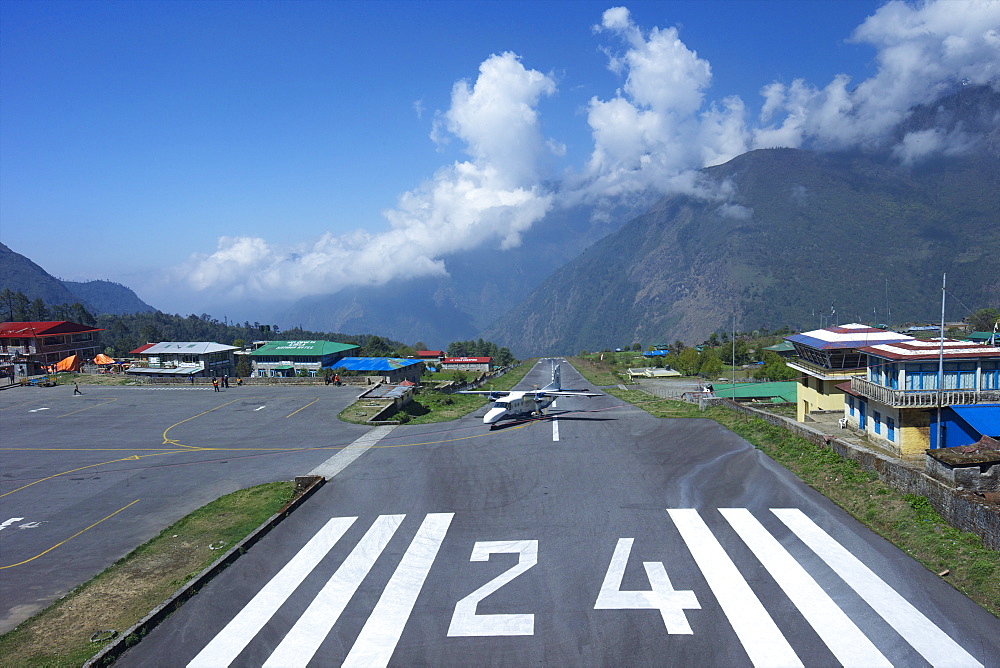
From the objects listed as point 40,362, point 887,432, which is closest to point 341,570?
point 887,432

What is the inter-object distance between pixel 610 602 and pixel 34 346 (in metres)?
112

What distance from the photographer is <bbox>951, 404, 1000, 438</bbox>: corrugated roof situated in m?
25.7

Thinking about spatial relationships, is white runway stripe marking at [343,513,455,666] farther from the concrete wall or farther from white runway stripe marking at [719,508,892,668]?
the concrete wall

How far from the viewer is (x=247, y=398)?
58.3 meters

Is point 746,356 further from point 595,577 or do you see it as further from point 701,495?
point 595,577

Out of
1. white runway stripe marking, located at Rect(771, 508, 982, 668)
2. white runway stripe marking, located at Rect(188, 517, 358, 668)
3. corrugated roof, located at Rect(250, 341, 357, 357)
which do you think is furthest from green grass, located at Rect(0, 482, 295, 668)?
corrugated roof, located at Rect(250, 341, 357, 357)

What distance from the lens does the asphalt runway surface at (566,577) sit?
1559 centimetres

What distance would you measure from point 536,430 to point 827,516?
69.0 ft

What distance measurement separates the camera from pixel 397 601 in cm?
1822

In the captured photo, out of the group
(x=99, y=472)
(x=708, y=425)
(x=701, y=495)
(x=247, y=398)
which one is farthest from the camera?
(x=247, y=398)

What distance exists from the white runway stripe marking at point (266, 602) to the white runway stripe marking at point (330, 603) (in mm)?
1117

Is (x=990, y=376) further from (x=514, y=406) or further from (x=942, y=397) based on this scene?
(x=514, y=406)

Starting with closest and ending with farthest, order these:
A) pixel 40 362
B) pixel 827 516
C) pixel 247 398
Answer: pixel 827 516, pixel 247 398, pixel 40 362

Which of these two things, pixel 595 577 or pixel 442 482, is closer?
pixel 595 577
